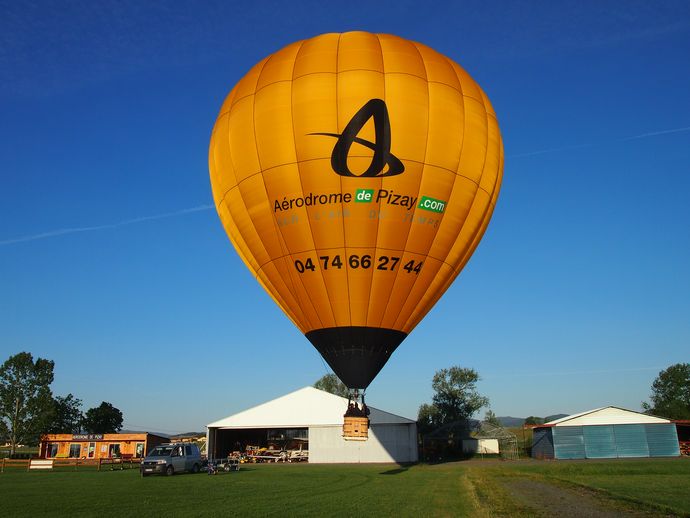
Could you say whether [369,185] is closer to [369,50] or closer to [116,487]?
[369,50]

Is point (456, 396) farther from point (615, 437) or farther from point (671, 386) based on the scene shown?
point (671, 386)

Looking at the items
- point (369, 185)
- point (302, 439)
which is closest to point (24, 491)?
point (369, 185)

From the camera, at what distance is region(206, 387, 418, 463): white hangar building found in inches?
1551

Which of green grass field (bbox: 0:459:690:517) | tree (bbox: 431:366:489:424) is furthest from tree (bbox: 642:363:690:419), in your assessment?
green grass field (bbox: 0:459:690:517)

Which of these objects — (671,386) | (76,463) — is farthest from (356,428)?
(671,386)

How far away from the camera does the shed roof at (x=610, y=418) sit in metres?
40.4

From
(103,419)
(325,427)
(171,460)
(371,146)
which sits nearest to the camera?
(371,146)

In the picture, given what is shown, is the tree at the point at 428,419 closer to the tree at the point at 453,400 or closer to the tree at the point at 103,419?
the tree at the point at 453,400

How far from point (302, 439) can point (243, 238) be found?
3097cm

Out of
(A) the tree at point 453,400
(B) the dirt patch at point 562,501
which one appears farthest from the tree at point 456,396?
(B) the dirt patch at point 562,501

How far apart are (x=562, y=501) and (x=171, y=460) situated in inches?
712

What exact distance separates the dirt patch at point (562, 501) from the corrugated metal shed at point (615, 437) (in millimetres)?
23481

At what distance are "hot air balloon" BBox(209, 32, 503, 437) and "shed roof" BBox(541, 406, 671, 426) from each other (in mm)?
27597

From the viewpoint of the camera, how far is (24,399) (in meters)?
61.7
